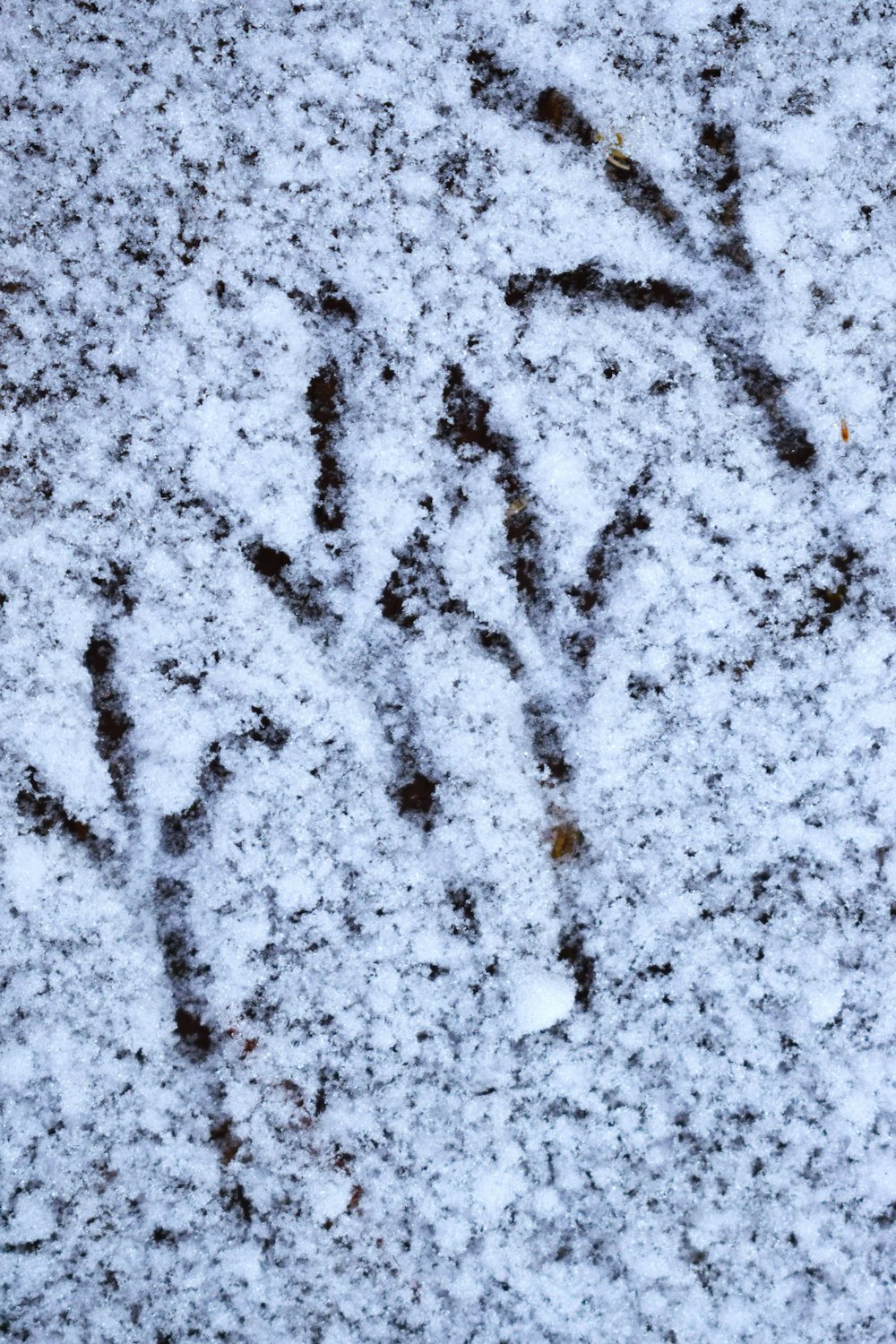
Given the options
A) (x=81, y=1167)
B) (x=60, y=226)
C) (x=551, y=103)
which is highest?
(x=551, y=103)

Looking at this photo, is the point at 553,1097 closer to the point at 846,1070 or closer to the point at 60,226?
the point at 846,1070

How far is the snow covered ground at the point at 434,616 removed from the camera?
0.71m

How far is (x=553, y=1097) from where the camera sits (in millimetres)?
718

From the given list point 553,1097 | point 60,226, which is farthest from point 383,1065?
point 60,226

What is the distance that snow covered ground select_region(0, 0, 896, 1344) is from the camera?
713 millimetres

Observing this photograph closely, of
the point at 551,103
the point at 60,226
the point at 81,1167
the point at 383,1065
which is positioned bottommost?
the point at 81,1167

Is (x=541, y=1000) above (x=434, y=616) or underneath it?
underneath

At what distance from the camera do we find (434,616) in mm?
721

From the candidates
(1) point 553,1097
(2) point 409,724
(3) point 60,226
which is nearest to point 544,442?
(2) point 409,724

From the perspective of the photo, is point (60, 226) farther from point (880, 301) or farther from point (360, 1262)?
point (360, 1262)

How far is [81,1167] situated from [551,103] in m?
1.01

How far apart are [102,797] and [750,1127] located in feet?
2.07

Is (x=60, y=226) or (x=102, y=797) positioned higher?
(x=60, y=226)

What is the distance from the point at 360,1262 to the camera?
708 millimetres
